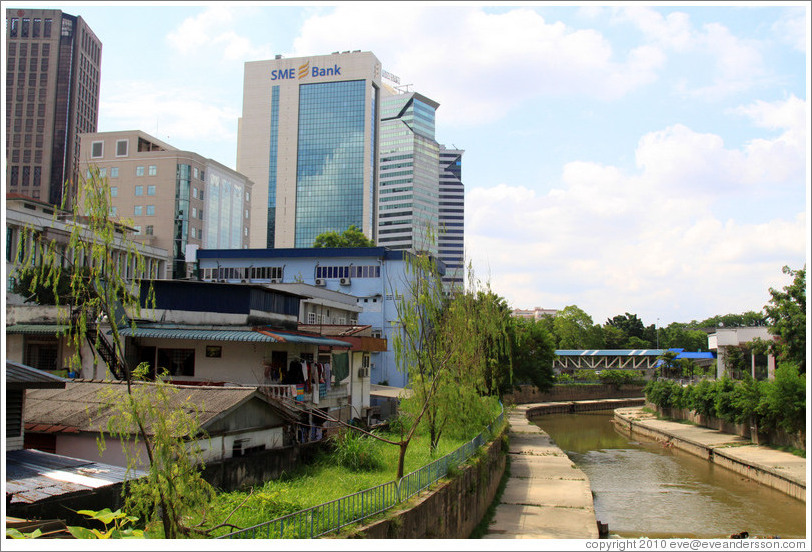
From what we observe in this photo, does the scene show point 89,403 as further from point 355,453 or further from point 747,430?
point 747,430

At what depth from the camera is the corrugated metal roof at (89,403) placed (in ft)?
45.4

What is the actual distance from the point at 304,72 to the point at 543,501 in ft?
354

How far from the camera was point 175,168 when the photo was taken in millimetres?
70875

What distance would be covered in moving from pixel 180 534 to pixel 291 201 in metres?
A: 112

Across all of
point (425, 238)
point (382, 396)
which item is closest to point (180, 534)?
point (425, 238)

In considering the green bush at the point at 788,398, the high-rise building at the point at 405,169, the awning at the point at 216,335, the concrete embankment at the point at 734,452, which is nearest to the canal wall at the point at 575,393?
the concrete embankment at the point at 734,452

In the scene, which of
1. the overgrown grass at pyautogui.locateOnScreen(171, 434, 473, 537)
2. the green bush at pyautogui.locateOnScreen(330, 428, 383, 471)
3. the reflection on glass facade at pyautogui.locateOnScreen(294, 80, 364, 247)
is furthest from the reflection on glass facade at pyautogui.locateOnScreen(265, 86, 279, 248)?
the green bush at pyautogui.locateOnScreen(330, 428, 383, 471)

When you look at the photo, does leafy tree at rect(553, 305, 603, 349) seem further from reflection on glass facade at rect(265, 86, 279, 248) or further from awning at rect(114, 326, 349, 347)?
awning at rect(114, 326, 349, 347)

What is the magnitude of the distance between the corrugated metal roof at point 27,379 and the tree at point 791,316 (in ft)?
117

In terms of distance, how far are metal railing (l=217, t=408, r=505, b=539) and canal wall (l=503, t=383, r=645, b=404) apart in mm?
55770

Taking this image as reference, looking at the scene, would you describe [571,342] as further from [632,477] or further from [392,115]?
[392,115]

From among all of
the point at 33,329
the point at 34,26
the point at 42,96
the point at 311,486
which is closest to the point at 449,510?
the point at 311,486

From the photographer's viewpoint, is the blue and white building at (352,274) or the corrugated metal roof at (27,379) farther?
the blue and white building at (352,274)

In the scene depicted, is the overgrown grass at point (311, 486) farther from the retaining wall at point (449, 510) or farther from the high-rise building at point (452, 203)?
the high-rise building at point (452, 203)
